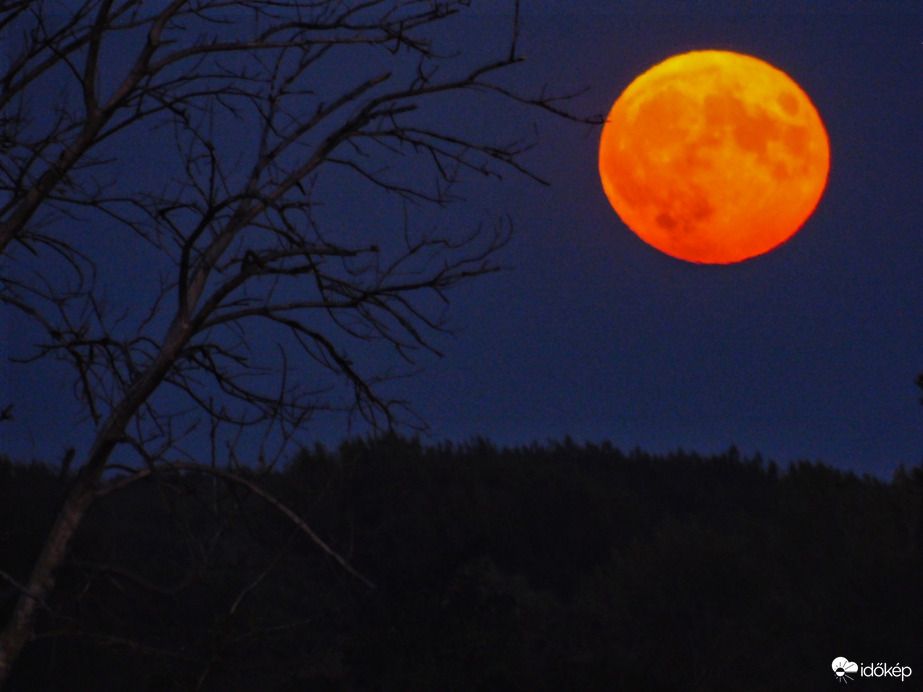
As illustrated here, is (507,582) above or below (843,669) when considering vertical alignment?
above

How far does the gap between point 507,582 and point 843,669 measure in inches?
313

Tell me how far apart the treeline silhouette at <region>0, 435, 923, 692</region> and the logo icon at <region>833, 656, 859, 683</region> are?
1.33ft

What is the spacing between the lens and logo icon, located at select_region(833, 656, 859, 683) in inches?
748

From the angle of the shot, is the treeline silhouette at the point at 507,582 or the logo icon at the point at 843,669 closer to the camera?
the treeline silhouette at the point at 507,582

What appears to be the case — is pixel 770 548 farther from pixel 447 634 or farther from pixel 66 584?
pixel 66 584

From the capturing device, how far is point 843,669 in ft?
62.9

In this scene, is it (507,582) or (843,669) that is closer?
(843,669)

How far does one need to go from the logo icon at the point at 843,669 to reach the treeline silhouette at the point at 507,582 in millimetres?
405

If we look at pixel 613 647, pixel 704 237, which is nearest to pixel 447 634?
pixel 613 647

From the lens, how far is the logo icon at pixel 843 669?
19.0m

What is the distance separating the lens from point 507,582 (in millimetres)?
24547

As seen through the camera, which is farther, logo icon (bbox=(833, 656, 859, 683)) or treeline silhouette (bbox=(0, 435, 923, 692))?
logo icon (bbox=(833, 656, 859, 683))

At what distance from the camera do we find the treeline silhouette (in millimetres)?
15914

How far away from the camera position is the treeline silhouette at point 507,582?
52.2ft
